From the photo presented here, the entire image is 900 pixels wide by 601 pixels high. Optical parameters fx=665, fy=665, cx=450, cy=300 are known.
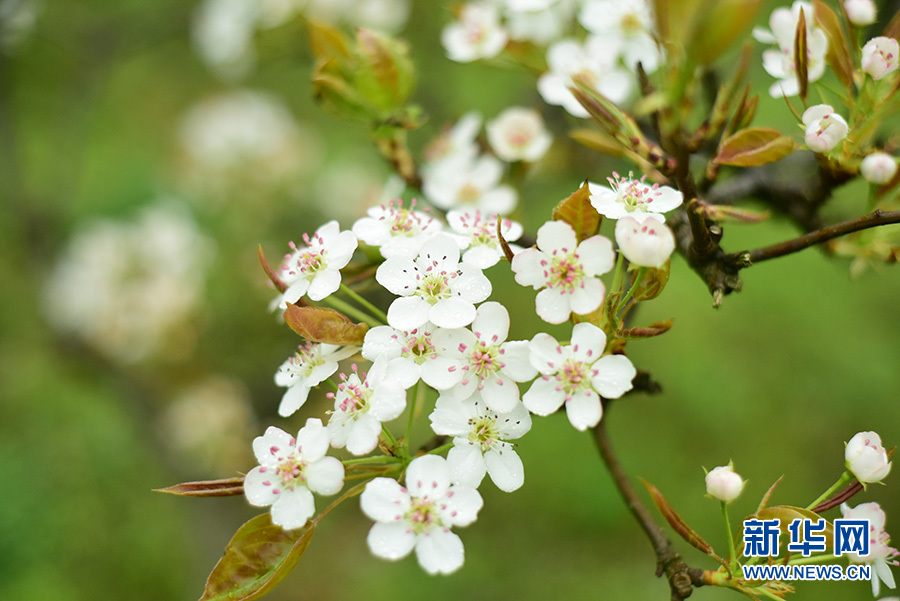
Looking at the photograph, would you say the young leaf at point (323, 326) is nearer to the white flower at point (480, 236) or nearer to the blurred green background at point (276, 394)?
the white flower at point (480, 236)

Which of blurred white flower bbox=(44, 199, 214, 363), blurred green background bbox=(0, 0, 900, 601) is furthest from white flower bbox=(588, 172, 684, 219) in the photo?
blurred white flower bbox=(44, 199, 214, 363)

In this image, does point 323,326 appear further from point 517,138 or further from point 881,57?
point 881,57

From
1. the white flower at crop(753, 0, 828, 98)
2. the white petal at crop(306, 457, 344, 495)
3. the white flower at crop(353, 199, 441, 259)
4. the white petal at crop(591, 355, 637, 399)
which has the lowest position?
the white petal at crop(306, 457, 344, 495)

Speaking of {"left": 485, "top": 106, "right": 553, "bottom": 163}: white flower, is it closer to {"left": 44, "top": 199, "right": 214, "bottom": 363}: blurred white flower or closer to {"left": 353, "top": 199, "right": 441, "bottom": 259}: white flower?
{"left": 353, "top": 199, "right": 441, "bottom": 259}: white flower

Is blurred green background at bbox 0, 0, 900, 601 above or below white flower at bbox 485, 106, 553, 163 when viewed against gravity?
below

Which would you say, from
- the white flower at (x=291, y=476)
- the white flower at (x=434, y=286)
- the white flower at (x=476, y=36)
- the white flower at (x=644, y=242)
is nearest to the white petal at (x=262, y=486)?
the white flower at (x=291, y=476)

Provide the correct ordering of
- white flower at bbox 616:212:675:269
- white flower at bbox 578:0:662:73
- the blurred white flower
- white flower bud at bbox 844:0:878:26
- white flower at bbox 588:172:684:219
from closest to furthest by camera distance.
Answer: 1. white flower at bbox 616:212:675:269
2. white flower at bbox 588:172:684:219
3. white flower bud at bbox 844:0:878:26
4. white flower at bbox 578:0:662:73
5. the blurred white flower

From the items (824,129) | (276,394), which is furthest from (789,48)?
(276,394)
